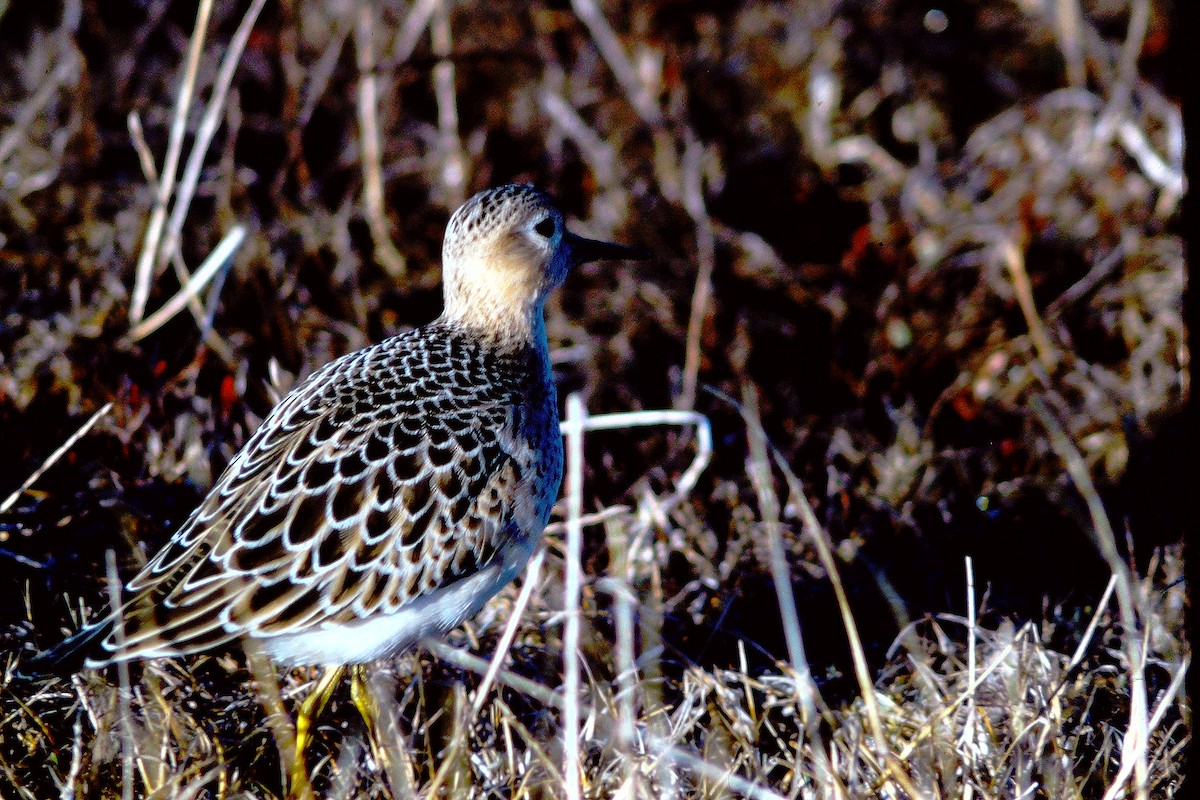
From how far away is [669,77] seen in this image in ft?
20.5

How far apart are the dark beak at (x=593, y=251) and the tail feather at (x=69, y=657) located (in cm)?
176

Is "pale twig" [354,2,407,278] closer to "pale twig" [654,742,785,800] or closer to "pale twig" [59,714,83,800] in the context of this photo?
"pale twig" [59,714,83,800]

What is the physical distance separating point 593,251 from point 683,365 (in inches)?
48.3

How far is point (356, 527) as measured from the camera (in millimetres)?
3098

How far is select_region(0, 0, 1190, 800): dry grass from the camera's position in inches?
126

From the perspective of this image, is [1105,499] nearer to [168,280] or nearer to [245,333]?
[245,333]

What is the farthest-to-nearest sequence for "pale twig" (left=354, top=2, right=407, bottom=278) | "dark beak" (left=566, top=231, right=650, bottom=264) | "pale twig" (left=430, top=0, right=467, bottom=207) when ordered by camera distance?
"pale twig" (left=430, top=0, right=467, bottom=207) < "pale twig" (left=354, top=2, right=407, bottom=278) < "dark beak" (left=566, top=231, right=650, bottom=264)

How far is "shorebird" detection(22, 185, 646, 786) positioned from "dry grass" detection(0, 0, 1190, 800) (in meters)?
0.19

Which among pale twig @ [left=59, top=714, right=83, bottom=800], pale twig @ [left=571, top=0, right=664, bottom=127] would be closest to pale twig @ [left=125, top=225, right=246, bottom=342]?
pale twig @ [left=59, top=714, right=83, bottom=800]

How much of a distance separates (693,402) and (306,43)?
2.83 metres

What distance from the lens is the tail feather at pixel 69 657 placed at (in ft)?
9.53

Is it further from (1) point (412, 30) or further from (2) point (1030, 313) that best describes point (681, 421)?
(1) point (412, 30)

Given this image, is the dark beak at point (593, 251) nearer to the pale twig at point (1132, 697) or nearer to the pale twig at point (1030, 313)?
the pale twig at point (1132, 697)

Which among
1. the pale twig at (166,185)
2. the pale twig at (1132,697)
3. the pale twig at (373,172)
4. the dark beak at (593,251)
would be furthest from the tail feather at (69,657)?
the pale twig at (373,172)
